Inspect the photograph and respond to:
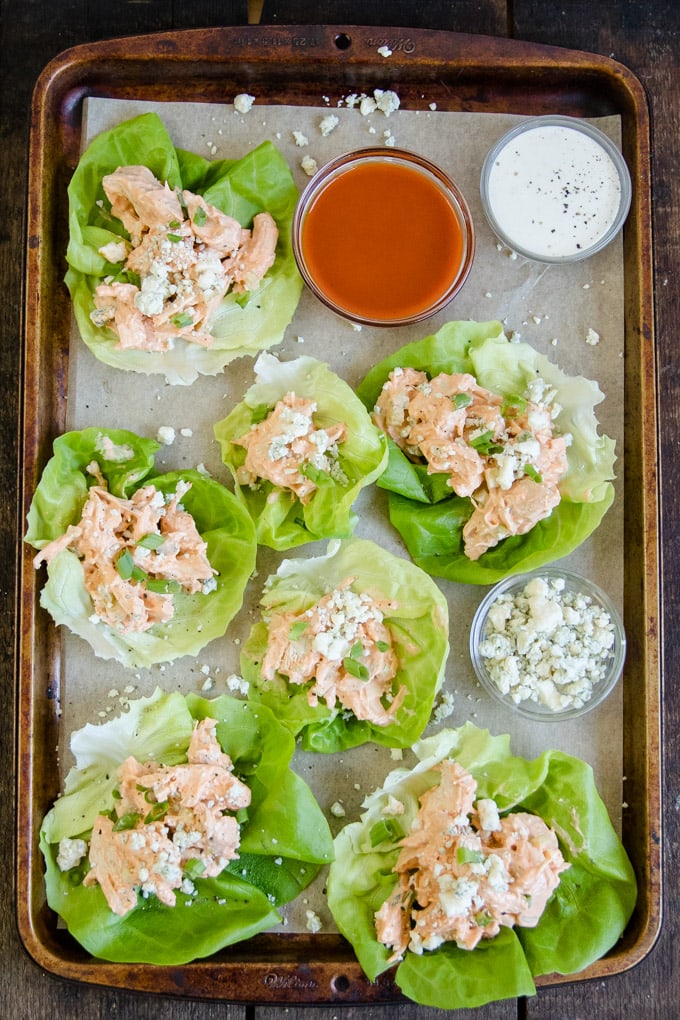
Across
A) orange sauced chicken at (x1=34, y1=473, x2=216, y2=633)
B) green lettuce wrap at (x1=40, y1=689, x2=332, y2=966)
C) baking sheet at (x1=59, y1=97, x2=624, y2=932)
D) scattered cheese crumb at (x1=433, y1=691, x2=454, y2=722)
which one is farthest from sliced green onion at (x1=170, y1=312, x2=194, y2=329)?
scattered cheese crumb at (x1=433, y1=691, x2=454, y2=722)

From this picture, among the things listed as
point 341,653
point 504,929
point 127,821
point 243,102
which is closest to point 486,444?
point 341,653

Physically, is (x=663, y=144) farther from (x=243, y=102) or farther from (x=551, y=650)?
(x=551, y=650)

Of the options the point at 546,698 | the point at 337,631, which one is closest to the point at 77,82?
the point at 337,631

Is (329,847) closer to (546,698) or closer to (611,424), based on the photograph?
(546,698)

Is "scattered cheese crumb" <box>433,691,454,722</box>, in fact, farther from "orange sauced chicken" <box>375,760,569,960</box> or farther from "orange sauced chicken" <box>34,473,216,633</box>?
"orange sauced chicken" <box>34,473,216,633</box>

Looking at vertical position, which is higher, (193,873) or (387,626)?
(387,626)

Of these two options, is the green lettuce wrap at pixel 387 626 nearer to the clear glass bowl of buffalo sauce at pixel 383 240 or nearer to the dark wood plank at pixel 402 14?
the clear glass bowl of buffalo sauce at pixel 383 240
